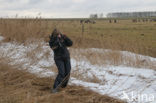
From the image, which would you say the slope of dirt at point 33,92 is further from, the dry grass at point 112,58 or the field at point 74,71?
the dry grass at point 112,58

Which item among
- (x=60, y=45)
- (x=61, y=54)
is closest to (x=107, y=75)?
(x=61, y=54)

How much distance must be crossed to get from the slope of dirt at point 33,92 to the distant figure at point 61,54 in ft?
1.02

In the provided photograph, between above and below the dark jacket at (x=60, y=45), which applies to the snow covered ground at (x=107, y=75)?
below

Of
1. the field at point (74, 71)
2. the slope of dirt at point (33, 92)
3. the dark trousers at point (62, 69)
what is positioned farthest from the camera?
the dark trousers at point (62, 69)

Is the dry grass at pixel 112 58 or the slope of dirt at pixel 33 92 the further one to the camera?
the dry grass at pixel 112 58

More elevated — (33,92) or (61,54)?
(61,54)

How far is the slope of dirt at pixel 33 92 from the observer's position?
3840 mm

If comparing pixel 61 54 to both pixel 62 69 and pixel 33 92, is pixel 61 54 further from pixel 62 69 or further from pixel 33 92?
pixel 33 92

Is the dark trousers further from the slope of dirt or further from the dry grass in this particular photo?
the dry grass

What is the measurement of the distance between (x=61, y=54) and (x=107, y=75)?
1.90m

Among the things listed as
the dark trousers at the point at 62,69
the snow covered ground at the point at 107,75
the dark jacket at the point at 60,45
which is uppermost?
the dark jacket at the point at 60,45

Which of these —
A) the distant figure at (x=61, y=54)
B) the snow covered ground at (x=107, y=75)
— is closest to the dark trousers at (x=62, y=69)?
the distant figure at (x=61, y=54)

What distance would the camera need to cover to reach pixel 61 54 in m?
5.19

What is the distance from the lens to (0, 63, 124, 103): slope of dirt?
12.6 feet
